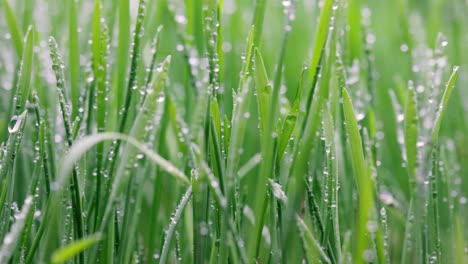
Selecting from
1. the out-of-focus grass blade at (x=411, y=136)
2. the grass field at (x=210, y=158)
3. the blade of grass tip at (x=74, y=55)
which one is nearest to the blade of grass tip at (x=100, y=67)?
the grass field at (x=210, y=158)

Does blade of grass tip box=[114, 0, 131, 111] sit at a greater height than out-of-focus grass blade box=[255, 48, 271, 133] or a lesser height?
greater

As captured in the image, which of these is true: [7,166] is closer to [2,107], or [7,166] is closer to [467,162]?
[2,107]

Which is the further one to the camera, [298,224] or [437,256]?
[437,256]

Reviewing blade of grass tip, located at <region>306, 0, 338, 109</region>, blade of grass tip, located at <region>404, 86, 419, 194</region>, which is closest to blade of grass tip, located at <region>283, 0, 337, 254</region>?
blade of grass tip, located at <region>306, 0, 338, 109</region>

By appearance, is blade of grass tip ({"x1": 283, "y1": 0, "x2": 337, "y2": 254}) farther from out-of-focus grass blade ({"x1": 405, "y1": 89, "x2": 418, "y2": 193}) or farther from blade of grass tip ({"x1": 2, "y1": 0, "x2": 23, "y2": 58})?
blade of grass tip ({"x1": 2, "y1": 0, "x2": 23, "y2": 58})

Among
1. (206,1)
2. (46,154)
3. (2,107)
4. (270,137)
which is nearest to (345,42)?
(206,1)

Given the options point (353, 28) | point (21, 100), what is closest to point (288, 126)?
point (21, 100)
